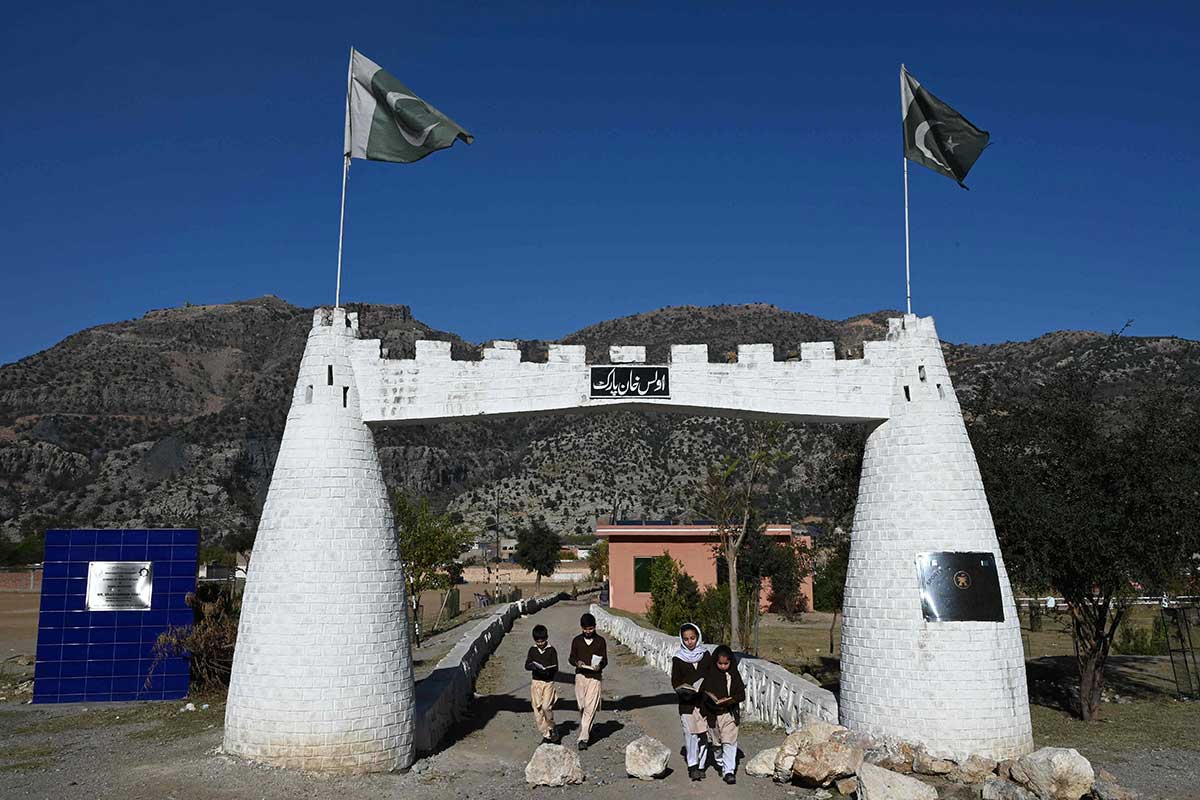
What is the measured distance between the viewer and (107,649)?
51.2 ft

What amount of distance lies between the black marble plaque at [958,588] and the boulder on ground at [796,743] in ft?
6.35

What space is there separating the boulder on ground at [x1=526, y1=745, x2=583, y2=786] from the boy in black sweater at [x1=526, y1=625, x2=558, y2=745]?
1.47 m

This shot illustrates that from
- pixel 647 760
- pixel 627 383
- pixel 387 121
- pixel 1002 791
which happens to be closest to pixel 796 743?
pixel 647 760

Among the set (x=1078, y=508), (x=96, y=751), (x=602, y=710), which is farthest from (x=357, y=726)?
(x=1078, y=508)

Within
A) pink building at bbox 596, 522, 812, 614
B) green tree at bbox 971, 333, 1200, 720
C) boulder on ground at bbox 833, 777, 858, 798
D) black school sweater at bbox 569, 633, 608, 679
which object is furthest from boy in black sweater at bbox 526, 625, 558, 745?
pink building at bbox 596, 522, 812, 614

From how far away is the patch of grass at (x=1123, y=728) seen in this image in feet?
39.9

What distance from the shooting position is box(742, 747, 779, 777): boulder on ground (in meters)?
10.6

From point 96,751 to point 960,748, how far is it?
1086 centimetres

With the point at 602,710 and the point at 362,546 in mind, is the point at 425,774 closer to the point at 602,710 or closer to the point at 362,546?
the point at 362,546

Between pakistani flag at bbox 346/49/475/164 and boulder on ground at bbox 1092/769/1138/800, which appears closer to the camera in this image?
boulder on ground at bbox 1092/769/1138/800

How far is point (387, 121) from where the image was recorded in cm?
1245

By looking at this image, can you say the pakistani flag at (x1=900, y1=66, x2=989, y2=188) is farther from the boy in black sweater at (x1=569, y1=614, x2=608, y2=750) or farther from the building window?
the building window

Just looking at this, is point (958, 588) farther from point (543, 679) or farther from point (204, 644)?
point (204, 644)

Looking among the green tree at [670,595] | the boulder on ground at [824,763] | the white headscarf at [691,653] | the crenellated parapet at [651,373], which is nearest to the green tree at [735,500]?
the green tree at [670,595]
